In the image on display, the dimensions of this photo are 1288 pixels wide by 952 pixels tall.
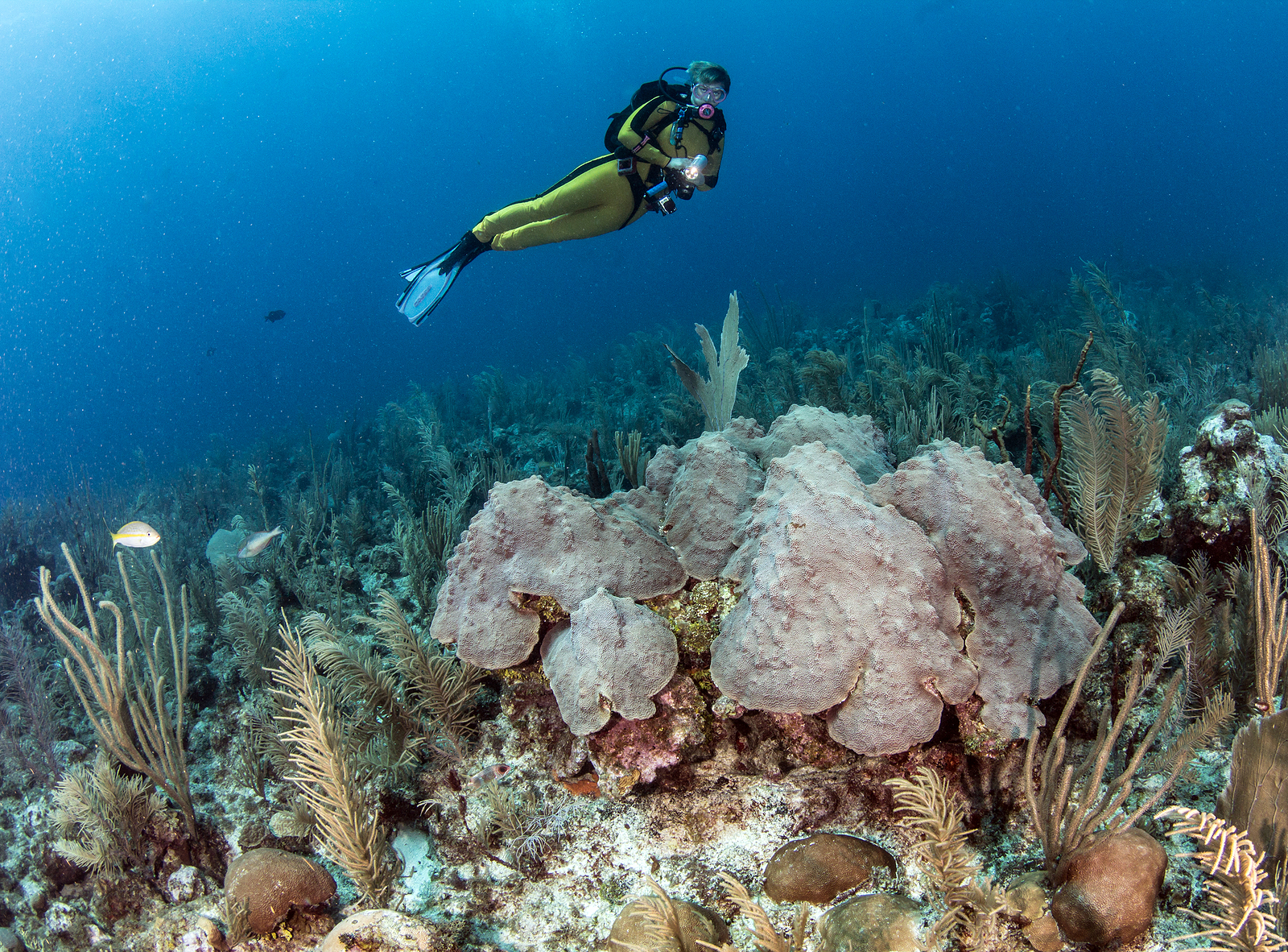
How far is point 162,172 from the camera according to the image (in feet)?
289

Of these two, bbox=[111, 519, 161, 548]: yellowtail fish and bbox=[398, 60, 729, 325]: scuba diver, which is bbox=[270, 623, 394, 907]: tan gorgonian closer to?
bbox=[111, 519, 161, 548]: yellowtail fish

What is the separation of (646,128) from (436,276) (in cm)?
280

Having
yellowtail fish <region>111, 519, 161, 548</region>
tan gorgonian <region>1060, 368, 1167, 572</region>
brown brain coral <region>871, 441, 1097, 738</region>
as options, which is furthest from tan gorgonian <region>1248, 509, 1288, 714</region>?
yellowtail fish <region>111, 519, 161, 548</region>

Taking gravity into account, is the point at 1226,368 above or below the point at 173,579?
above

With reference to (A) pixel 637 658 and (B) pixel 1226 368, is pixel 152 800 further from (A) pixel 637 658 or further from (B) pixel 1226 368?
(B) pixel 1226 368

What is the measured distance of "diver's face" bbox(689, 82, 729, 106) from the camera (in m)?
5.21

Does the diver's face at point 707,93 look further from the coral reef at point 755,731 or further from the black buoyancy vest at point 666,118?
the coral reef at point 755,731

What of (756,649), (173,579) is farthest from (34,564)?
(756,649)

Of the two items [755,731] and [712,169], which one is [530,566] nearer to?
[755,731]

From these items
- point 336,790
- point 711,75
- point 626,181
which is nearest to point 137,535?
point 336,790

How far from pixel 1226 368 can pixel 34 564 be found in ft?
46.0

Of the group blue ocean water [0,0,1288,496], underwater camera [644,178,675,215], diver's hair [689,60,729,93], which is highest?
blue ocean water [0,0,1288,496]

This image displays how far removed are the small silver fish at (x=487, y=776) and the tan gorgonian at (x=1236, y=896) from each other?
7.98 ft

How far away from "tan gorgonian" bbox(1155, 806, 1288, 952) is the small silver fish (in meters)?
2.43
